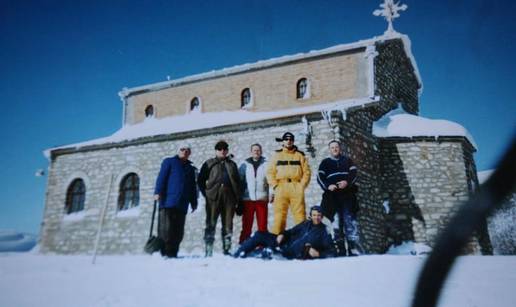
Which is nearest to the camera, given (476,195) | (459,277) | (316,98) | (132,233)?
(476,195)

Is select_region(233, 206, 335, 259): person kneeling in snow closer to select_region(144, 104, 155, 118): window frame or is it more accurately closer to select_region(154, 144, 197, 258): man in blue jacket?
select_region(154, 144, 197, 258): man in blue jacket

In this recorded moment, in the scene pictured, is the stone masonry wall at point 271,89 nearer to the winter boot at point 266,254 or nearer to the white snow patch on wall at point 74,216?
the white snow patch on wall at point 74,216

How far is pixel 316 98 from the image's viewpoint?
11.9 m

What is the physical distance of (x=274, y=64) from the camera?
1277 cm

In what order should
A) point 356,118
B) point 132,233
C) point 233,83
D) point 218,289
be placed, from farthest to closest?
1. point 233,83
2. point 132,233
3. point 356,118
4. point 218,289

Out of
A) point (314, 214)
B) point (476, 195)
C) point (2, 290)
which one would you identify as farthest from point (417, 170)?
point (476, 195)

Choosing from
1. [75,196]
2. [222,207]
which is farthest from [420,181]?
[75,196]

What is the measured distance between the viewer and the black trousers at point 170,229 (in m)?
6.13

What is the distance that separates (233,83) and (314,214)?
8.70 m

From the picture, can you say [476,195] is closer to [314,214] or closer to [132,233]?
[314,214]

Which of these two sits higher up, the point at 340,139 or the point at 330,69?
the point at 330,69

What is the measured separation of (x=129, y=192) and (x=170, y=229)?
5348 mm

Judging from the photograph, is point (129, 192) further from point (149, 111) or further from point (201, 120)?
point (149, 111)

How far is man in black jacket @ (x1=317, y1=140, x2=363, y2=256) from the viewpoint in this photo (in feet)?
19.1
